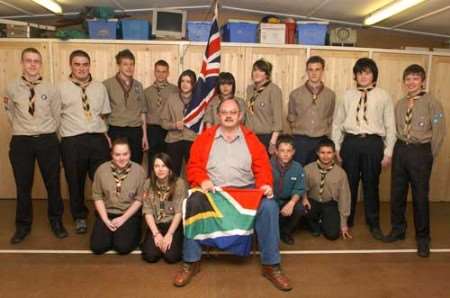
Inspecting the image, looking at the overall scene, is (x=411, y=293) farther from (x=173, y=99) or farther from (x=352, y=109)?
(x=173, y=99)

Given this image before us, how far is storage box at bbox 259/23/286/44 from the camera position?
488 centimetres

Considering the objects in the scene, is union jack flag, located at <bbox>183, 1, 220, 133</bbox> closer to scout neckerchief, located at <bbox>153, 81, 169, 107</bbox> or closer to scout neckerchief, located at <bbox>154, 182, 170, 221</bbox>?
scout neckerchief, located at <bbox>153, 81, 169, 107</bbox>

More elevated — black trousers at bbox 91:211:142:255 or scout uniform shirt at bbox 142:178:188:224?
scout uniform shirt at bbox 142:178:188:224

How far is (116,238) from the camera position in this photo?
3.31 m

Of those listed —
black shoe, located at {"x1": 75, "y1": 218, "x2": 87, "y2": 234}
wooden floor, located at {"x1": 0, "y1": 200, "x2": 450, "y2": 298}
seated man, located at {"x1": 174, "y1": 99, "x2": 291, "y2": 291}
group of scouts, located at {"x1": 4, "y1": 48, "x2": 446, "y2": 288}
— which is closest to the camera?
wooden floor, located at {"x1": 0, "y1": 200, "x2": 450, "y2": 298}

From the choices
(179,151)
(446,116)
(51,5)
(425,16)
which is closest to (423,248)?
(179,151)

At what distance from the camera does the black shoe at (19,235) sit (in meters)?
3.54

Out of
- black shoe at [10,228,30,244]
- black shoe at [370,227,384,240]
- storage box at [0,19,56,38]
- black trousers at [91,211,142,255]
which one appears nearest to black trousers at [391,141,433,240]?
black shoe at [370,227,384,240]

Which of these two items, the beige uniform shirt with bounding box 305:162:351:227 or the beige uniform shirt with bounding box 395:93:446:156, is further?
the beige uniform shirt with bounding box 305:162:351:227

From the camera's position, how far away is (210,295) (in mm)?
2705

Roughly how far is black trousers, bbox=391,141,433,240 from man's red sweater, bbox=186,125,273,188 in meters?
1.31

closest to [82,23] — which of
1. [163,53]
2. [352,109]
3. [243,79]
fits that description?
[163,53]

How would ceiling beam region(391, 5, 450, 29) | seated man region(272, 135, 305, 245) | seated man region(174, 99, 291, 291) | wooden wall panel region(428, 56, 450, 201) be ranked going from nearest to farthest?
seated man region(174, 99, 291, 291) → seated man region(272, 135, 305, 245) → ceiling beam region(391, 5, 450, 29) → wooden wall panel region(428, 56, 450, 201)

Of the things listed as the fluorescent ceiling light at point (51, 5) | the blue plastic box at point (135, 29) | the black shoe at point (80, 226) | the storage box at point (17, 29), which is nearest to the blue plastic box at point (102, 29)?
the blue plastic box at point (135, 29)
